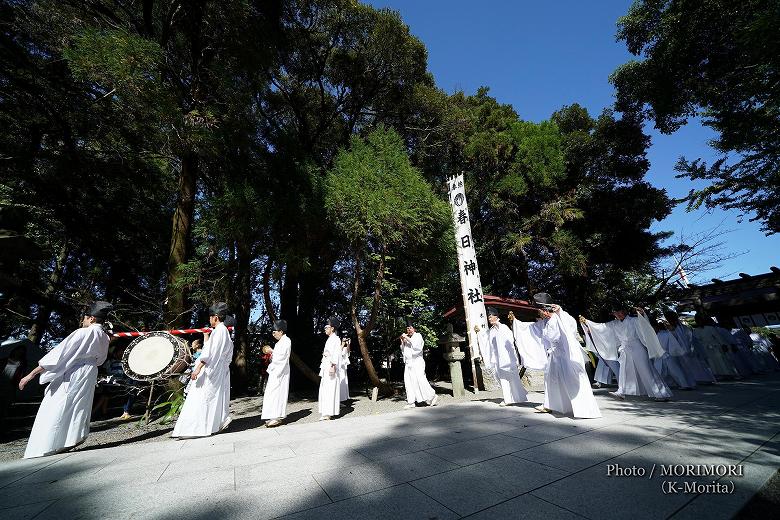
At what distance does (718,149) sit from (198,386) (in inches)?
526

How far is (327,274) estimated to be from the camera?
10.2m

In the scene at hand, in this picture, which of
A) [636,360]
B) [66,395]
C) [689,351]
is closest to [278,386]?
[66,395]

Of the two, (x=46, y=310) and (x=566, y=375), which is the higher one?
(x=46, y=310)

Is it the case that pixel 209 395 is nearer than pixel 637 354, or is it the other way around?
pixel 209 395

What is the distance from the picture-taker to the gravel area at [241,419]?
4.91m

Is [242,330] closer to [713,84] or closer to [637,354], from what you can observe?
[637,354]

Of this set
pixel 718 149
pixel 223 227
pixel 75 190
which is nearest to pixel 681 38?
pixel 718 149

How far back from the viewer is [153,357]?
5.16 metres

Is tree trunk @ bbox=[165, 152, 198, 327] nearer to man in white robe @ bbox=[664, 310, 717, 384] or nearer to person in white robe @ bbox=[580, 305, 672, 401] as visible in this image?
person in white robe @ bbox=[580, 305, 672, 401]

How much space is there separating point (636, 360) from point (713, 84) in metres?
8.33

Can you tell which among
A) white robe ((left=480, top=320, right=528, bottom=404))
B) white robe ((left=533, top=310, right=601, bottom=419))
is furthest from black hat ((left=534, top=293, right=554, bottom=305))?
white robe ((left=480, top=320, right=528, bottom=404))

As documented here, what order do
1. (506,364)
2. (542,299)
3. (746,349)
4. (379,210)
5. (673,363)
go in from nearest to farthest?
(542,299) < (506,364) < (379,210) < (673,363) < (746,349)

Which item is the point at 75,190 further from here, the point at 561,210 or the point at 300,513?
the point at 561,210

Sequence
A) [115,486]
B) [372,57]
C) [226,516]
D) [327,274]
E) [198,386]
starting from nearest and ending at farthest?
[226,516] → [115,486] → [198,386] → [327,274] → [372,57]
